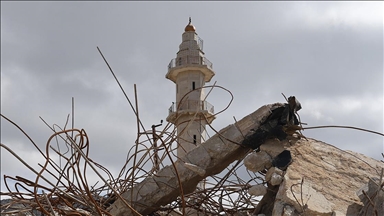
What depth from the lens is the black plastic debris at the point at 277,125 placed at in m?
4.28

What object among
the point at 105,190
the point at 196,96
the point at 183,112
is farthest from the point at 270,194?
the point at 196,96

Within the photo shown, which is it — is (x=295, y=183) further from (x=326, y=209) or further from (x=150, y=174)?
(x=150, y=174)

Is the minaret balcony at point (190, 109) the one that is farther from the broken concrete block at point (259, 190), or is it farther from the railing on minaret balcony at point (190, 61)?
the broken concrete block at point (259, 190)

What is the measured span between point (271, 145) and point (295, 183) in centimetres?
67

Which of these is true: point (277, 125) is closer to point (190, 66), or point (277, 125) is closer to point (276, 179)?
point (276, 179)

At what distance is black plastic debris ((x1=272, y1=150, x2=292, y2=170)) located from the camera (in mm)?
4000

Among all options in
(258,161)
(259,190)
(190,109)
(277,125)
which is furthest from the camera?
(190,109)

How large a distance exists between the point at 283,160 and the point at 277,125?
0.39 m

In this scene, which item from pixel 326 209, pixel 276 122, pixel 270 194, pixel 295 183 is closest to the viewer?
pixel 326 209

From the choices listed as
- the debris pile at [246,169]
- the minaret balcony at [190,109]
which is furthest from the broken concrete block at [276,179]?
the minaret balcony at [190,109]

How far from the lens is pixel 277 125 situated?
14.1 feet

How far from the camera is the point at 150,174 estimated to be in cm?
Result: 438

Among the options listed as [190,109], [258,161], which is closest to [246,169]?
[258,161]

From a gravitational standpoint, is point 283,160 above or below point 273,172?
above
